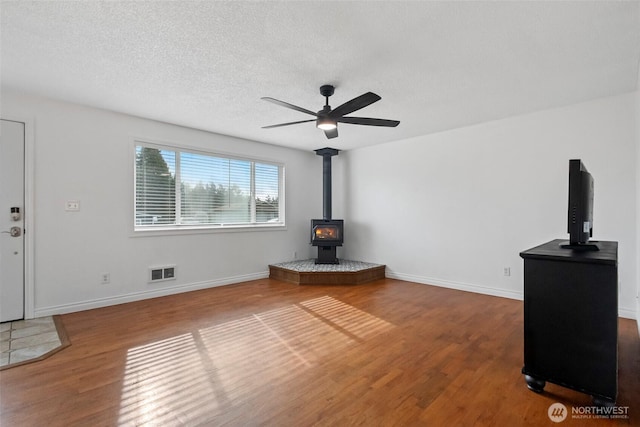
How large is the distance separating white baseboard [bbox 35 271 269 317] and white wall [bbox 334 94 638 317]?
2.39m

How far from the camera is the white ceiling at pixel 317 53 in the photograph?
6.63 ft

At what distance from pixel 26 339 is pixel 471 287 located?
17.3ft

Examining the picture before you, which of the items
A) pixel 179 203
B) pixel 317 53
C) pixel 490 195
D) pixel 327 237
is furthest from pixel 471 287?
pixel 179 203

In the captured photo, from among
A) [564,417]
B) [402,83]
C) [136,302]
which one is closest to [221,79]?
[402,83]

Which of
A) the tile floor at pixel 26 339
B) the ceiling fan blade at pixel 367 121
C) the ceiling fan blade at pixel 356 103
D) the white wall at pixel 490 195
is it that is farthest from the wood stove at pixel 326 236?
the tile floor at pixel 26 339

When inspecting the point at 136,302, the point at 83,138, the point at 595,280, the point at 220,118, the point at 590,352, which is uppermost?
the point at 220,118

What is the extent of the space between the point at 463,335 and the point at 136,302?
3964 mm

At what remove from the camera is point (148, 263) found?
4.30 metres

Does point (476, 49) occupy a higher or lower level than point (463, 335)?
higher

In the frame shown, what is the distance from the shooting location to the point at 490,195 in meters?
4.45

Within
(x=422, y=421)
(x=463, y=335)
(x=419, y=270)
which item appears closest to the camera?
(x=422, y=421)

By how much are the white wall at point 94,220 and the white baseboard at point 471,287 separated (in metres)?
3.07

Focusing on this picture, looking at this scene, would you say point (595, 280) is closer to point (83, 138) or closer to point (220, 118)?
point (220, 118)

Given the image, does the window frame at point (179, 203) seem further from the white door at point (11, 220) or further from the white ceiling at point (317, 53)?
the white door at point (11, 220)
